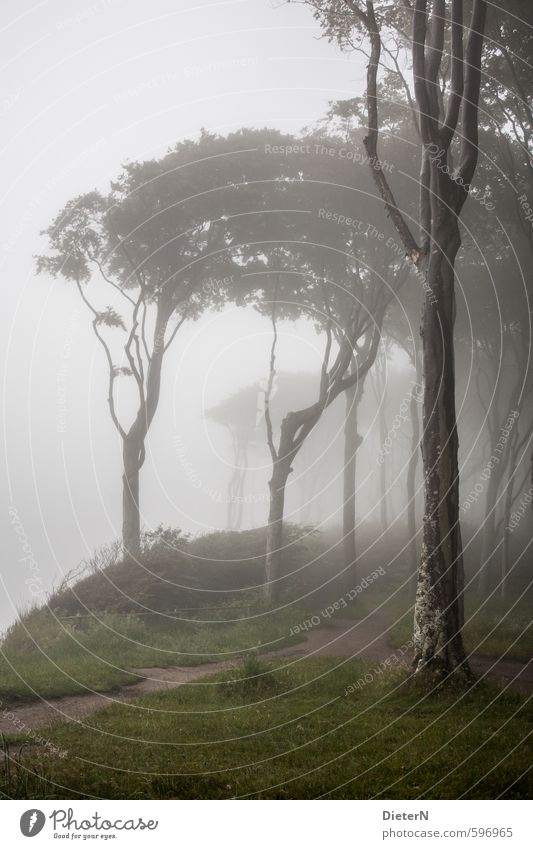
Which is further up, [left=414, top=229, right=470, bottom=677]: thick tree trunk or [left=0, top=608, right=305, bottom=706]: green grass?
[left=414, top=229, right=470, bottom=677]: thick tree trunk

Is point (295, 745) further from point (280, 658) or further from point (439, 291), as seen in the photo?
point (439, 291)

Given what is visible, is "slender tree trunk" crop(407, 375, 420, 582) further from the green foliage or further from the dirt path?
the green foliage

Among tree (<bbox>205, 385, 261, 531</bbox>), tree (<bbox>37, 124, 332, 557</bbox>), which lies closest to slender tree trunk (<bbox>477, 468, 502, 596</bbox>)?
tree (<bbox>37, 124, 332, 557</bbox>)

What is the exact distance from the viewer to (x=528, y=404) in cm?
3828

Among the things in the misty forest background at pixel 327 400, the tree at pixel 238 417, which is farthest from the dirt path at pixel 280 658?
the tree at pixel 238 417

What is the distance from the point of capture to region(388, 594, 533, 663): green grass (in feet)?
47.8

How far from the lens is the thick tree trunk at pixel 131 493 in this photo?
24250 mm

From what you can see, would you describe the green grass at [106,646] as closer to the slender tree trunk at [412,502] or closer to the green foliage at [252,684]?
the green foliage at [252,684]

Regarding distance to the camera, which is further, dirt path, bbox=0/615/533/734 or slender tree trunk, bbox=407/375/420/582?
slender tree trunk, bbox=407/375/420/582

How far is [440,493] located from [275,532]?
Result: 39.7ft

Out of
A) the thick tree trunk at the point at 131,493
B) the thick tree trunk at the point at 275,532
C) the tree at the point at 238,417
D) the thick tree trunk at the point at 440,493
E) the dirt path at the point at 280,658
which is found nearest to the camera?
Result: the dirt path at the point at 280,658

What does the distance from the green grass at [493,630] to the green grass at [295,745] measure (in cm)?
445

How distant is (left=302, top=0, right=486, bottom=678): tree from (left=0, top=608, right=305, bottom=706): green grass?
633 cm

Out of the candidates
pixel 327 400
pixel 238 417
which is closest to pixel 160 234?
pixel 327 400
